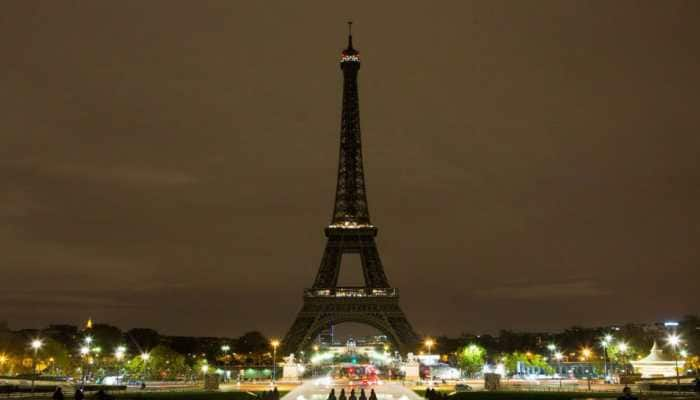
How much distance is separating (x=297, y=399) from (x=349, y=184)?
222 feet

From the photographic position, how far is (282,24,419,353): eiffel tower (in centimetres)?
9806

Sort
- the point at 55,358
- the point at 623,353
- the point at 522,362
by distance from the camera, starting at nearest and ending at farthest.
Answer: the point at 55,358, the point at 623,353, the point at 522,362

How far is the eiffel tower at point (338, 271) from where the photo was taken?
98.1 m

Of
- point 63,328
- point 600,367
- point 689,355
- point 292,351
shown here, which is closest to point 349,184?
point 292,351

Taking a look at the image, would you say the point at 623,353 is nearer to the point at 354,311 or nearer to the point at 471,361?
the point at 471,361

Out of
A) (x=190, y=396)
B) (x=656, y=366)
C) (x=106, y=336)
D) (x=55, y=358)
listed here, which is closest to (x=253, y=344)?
(x=106, y=336)

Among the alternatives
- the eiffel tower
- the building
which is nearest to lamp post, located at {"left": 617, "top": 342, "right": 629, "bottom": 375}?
the building

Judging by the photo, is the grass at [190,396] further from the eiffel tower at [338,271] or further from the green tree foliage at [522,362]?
the green tree foliage at [522,362]

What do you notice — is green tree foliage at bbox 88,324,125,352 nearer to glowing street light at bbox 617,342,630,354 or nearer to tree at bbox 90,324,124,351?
tree at bbox 90,324,124,351

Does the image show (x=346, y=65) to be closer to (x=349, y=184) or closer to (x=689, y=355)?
(x=349, y=184)

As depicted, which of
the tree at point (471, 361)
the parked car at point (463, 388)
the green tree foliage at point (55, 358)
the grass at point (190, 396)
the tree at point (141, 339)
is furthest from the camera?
the tree at point (141, 339)

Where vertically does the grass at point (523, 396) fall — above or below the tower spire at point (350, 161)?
below

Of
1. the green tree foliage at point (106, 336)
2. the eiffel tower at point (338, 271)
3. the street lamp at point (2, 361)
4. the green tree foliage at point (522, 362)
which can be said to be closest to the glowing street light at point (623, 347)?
the green tree foliage at point (522, 362)

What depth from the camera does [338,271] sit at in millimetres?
105438
